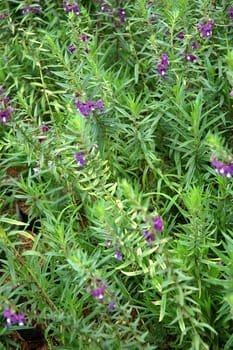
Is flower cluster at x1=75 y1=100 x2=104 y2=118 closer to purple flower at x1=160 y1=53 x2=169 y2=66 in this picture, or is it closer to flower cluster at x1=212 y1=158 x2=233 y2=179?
purple flower at x1=160 y1=53 x2=169 y2=66

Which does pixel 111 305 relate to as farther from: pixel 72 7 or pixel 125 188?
pixel 72 7

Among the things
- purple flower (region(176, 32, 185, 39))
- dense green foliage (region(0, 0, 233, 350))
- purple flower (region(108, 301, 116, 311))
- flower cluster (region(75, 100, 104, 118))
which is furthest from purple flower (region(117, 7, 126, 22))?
purple flower (region(108, 301, 116, 311))

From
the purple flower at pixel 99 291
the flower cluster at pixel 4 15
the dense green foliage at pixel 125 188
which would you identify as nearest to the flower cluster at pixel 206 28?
the dense green foliage at pixel 125 188

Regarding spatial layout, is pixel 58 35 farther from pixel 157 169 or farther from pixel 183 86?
pixel 157 169

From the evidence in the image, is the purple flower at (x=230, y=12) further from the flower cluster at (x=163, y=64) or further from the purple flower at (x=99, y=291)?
the purple flower at (x=99, y=291)

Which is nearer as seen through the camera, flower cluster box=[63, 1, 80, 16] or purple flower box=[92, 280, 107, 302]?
purple flower box=[92, 280, 107, 302]

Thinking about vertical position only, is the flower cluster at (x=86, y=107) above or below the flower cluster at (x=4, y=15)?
above
